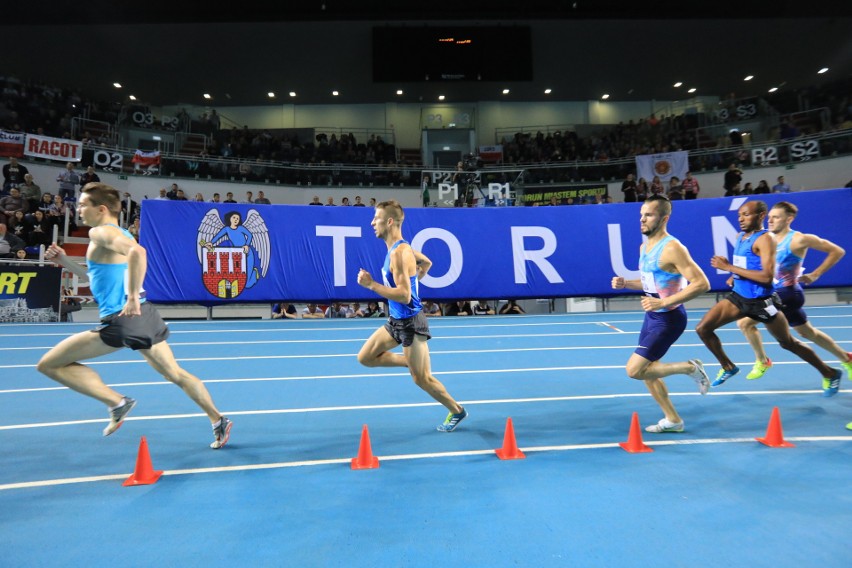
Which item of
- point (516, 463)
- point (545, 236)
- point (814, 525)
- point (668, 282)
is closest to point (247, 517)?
point (516, 463)

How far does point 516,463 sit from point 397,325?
1.66m

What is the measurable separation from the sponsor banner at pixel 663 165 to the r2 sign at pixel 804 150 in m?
4.32

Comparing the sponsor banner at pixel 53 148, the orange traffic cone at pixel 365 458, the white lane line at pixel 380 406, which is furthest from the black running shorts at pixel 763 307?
the sponsor banner at pixel 53 148

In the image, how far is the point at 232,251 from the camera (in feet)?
43.1

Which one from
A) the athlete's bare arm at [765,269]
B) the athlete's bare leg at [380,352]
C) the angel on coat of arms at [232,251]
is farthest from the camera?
the angel on coat of arms at [232,251]

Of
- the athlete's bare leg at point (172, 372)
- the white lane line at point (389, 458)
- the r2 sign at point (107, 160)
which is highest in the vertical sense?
the r2 sign at point (107, 160)

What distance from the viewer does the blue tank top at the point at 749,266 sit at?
5809 millimetres

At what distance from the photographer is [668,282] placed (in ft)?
14.8

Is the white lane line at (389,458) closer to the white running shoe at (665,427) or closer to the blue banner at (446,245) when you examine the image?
the white running shoe at (665,427)

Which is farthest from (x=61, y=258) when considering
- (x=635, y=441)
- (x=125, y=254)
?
(x=635, y=441)

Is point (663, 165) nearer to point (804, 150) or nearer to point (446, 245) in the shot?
point (804, 150)

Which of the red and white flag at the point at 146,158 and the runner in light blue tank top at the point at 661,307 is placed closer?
the runner in light blue tank top at the point at 661,307

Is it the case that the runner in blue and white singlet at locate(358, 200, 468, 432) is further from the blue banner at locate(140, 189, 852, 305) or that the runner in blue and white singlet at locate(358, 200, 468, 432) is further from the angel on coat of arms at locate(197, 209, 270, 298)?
the angel on coat of arms at locate(197, 209, 270, 298)

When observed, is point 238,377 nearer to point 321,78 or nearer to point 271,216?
point 271,216
